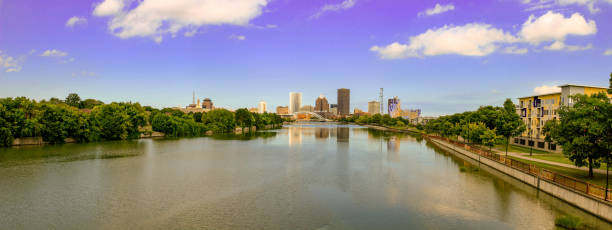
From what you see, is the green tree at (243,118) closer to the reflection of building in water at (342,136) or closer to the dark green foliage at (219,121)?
the dark green foliage at (219,121)

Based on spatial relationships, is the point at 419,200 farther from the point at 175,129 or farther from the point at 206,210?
the point at 175,129

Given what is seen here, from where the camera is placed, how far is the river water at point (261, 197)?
18.7 m

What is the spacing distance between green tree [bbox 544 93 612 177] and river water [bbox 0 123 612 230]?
13.9 feet

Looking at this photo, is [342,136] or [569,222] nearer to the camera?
[569,222]

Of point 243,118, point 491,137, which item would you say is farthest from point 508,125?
point 243,118

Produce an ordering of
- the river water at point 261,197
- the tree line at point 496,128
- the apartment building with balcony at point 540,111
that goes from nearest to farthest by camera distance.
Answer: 1. the river water at point 261,197
2. the tree line at point 496,128
3. the apartment building with balcony at point 540,111

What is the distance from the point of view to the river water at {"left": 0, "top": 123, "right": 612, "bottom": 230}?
18.7 m

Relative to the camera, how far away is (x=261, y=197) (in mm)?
23922

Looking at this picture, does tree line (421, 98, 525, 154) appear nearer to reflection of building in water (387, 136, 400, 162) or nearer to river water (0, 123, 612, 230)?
river water (0, 123, 612, 230)

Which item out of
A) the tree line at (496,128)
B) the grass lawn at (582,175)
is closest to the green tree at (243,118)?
the tree line at (496,128)

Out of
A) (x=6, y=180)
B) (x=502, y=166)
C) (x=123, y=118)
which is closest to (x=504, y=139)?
(x=502, y=166)

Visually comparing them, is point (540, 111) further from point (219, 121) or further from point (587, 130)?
point (219, 121)

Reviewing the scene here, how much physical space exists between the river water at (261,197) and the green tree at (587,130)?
13.9ft

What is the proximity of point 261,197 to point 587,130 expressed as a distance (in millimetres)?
24494
